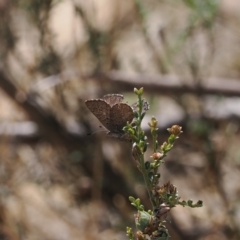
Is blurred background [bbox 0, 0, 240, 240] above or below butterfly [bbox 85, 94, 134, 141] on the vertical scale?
above

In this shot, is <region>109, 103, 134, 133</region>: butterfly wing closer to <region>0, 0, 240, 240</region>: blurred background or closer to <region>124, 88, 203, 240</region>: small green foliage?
<region>124, 88, 203, 240</region>: small green foliage

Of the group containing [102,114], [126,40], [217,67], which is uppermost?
[126,40]

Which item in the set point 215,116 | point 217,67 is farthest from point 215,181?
point 217,67

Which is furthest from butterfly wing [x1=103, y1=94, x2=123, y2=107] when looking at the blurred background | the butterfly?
the blurred background

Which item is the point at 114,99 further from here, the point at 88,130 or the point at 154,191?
the point at 88,130

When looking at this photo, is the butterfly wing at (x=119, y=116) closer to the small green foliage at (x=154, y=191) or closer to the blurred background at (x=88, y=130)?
the small green foliage at (x=154, y=191)

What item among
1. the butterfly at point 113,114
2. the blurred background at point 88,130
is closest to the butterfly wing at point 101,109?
the butterfly at point 113,114

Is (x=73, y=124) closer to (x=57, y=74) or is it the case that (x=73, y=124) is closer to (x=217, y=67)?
(x=57, y=74)

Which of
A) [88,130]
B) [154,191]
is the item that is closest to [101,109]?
[154,191]
